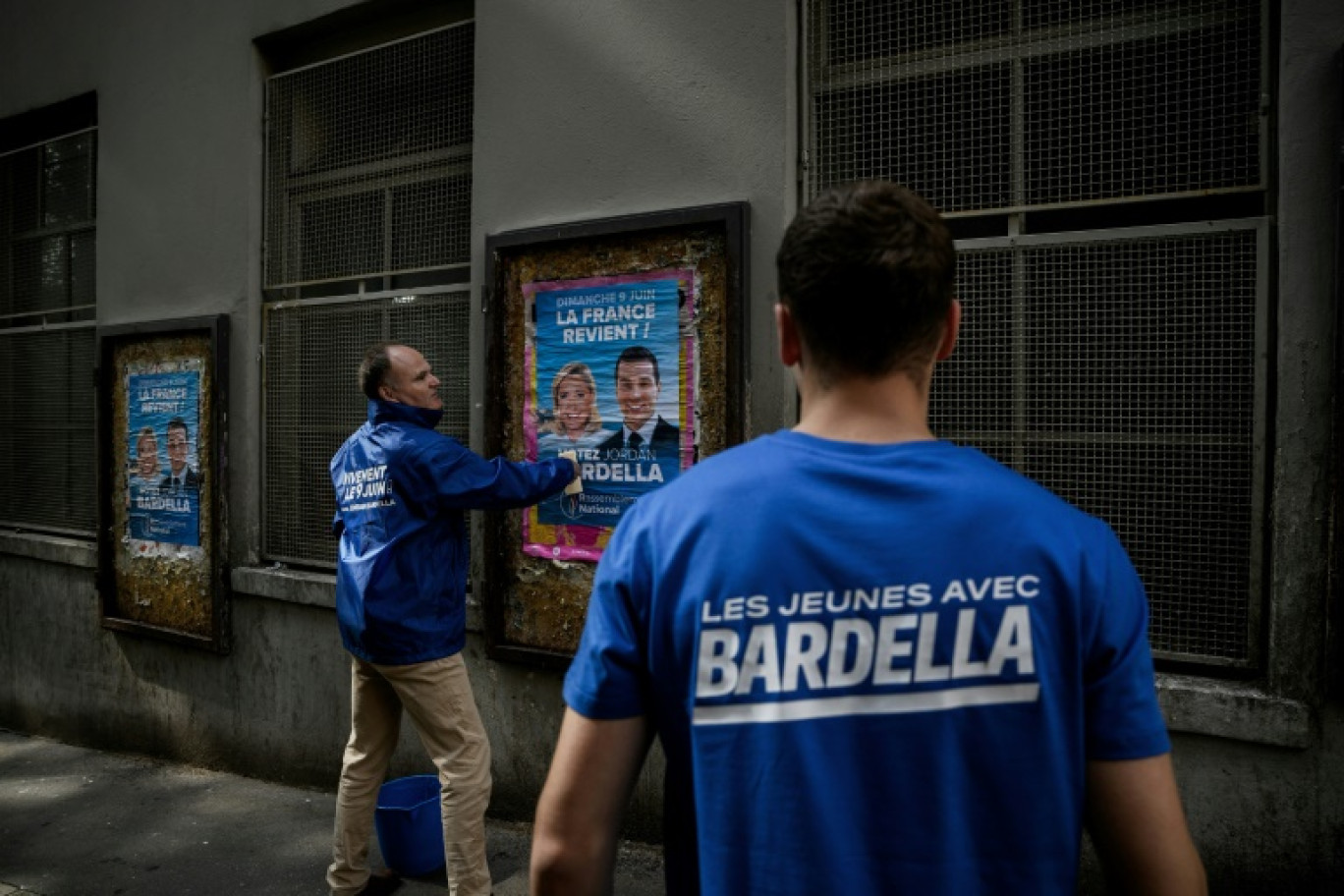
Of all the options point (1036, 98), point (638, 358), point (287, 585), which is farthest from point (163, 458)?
point (1036, 98)

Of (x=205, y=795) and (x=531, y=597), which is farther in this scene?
(x=205, y=795)

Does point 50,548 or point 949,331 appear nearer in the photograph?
point 949,331

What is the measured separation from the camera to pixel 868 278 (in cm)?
121

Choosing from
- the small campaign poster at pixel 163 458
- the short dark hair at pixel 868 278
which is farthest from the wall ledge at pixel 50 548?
the short dark hair at pixel 868 278

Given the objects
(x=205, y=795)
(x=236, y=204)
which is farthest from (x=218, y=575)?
(x=236, y=204)

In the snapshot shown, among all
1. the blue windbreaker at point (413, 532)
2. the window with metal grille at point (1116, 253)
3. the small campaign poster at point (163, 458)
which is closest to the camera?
the window with metal grille at point (1116, 253)

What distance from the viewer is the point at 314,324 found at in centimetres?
553

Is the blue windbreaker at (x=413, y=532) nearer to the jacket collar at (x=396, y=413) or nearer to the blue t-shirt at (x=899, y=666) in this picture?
the jacket collar at (x=396, y=413)

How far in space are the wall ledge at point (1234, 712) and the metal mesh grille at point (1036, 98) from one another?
168 cm

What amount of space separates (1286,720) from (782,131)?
2756 mm

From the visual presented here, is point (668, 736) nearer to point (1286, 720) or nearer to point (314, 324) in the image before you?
point (1286, 720)

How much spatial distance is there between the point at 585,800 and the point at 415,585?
7.96ft

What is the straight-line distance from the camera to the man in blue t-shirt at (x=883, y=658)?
1153 mm

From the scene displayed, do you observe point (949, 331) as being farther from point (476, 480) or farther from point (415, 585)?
point (415, 585)
